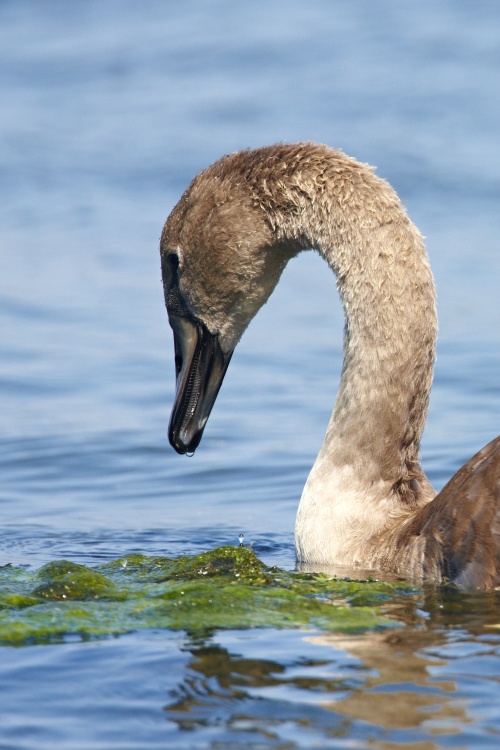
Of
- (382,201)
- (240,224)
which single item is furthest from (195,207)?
(382,201)

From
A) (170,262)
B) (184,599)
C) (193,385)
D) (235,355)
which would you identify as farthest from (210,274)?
(235,355)

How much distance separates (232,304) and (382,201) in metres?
1.08

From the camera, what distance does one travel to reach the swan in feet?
24.4

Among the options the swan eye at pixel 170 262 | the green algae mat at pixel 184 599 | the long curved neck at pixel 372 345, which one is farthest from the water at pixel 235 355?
the swan eye at pixel 170 262

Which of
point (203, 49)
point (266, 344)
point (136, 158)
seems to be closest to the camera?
point (266, 344)

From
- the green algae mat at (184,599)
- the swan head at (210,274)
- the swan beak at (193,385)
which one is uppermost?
the swan head at (210,274)

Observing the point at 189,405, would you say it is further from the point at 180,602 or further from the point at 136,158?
the point at 136,158

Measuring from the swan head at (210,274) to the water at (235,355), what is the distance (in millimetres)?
914

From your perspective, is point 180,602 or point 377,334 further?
point 377,334

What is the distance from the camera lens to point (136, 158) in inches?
682

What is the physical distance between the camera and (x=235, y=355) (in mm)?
12836

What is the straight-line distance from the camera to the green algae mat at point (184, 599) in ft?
19.2

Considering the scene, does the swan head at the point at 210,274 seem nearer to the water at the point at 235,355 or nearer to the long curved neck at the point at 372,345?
the long curved neck at the point at 372,345

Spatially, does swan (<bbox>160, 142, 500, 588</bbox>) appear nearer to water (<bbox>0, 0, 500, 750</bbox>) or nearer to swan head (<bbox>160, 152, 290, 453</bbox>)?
swan head (<bbox>160, 152, 290, 453</bbox>)
